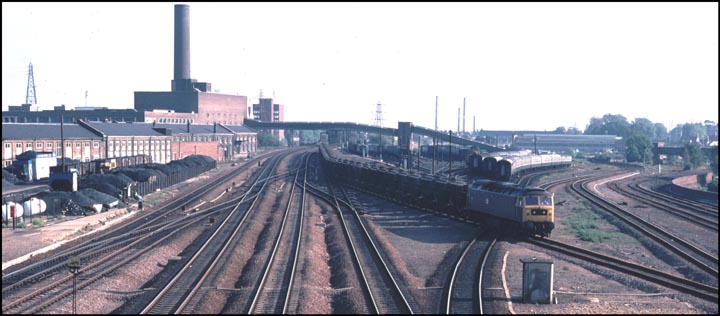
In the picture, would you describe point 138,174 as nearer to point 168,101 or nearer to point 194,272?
point 194,272

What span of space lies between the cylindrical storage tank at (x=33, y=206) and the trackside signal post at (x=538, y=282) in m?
30.7

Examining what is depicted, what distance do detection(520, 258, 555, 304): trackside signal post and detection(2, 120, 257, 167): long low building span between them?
38.7 m

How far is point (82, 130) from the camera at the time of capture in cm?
8281

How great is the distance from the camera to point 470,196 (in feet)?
125

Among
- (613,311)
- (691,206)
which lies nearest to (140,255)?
(613,311)

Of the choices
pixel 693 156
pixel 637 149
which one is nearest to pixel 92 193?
pixel 693 156

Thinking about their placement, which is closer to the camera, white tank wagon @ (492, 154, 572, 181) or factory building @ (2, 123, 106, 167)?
white tank wagon @ (492, 154, 572, 181)

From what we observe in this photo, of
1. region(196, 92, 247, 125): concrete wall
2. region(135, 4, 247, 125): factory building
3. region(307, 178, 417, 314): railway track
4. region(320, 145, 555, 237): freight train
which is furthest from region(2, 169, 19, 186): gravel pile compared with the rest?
region(196, 92, 247, 125): concrete wall

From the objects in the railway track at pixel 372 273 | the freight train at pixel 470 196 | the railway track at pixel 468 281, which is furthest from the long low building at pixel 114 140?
the railway track at pixel 468 281

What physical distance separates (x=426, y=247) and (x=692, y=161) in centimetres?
5847

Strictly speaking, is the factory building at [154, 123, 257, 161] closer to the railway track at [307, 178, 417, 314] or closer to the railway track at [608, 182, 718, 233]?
the railway track at [608, 182, 718, 233]

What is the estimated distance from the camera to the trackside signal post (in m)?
20.5

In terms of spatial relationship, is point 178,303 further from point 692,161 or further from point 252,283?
point 692,161

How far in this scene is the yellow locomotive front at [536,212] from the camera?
104 feet
